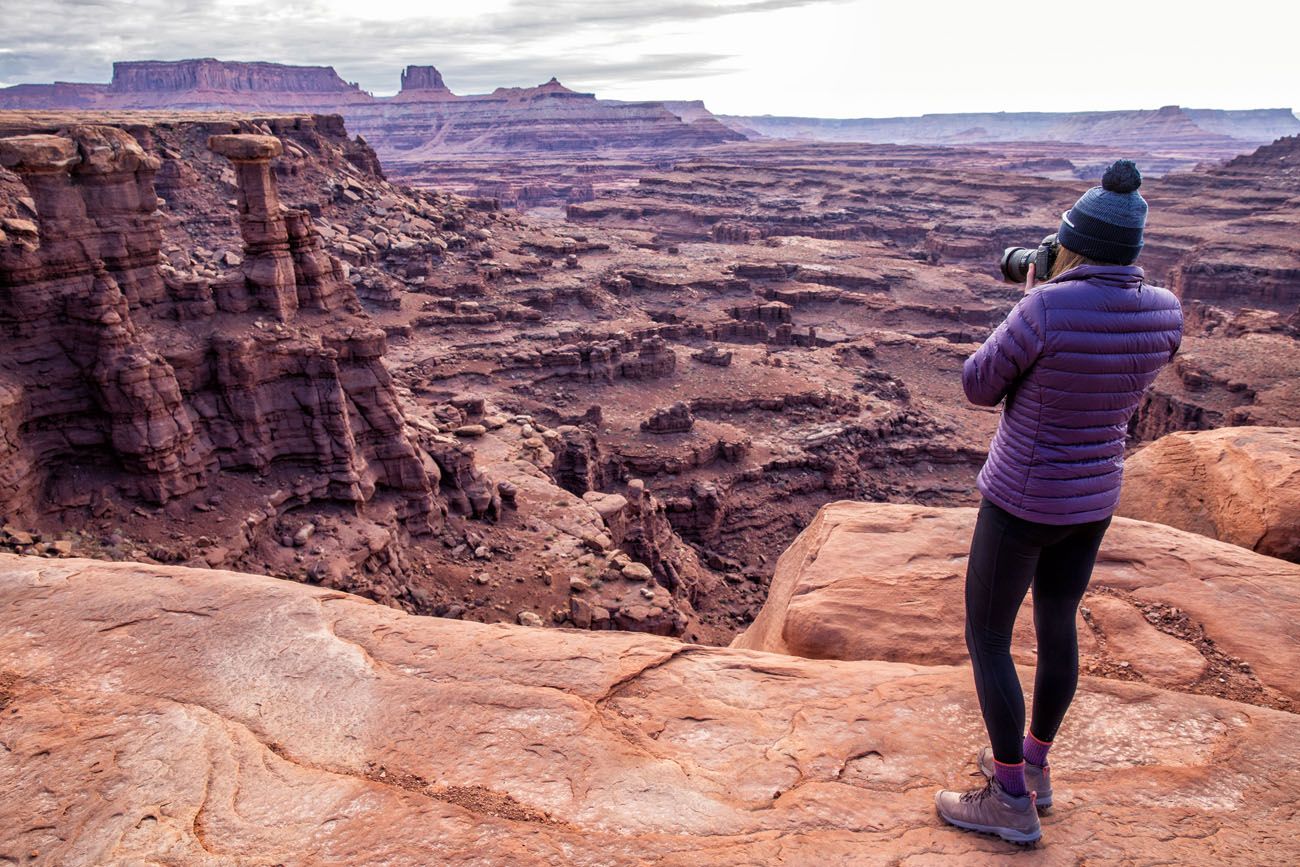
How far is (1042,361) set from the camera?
10.2 feet

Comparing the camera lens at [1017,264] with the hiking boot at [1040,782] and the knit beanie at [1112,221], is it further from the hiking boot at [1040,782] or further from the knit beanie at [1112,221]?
the hiking boot at [1040,782]

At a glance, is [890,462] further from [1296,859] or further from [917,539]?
[1296,859]

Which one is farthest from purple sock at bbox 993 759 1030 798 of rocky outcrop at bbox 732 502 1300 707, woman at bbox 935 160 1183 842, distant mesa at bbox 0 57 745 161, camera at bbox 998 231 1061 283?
distant mesa at bbox 0 57 745 161

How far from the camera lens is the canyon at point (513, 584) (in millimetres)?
3465

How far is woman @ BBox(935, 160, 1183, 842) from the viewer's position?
3.09m

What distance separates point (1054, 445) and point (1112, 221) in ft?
2.79

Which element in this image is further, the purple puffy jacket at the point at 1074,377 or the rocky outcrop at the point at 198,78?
the rocky outcrop at the point at 198,78

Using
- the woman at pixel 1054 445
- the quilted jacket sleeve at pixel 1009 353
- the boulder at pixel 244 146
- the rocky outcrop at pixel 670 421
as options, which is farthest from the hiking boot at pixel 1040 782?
the rocky outcrop at pixel 670 421

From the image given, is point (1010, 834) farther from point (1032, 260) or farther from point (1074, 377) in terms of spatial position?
point (1032, 260)

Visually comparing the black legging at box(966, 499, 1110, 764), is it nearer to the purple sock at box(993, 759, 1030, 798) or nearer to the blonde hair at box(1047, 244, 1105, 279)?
the purple sock at box(993, 759, 1030, 798)

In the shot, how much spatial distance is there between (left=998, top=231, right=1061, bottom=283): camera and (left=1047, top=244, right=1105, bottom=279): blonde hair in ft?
0.08

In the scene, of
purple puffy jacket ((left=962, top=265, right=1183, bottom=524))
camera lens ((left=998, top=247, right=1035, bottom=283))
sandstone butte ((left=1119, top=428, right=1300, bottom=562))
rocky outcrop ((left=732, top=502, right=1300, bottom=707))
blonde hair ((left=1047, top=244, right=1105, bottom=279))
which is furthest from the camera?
sandstone butte ((left=1119, top=428, right=1300, bottom=562))

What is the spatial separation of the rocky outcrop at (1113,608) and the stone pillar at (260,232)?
8580 millimetres

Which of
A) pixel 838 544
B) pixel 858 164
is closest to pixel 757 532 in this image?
pixel 838 544
